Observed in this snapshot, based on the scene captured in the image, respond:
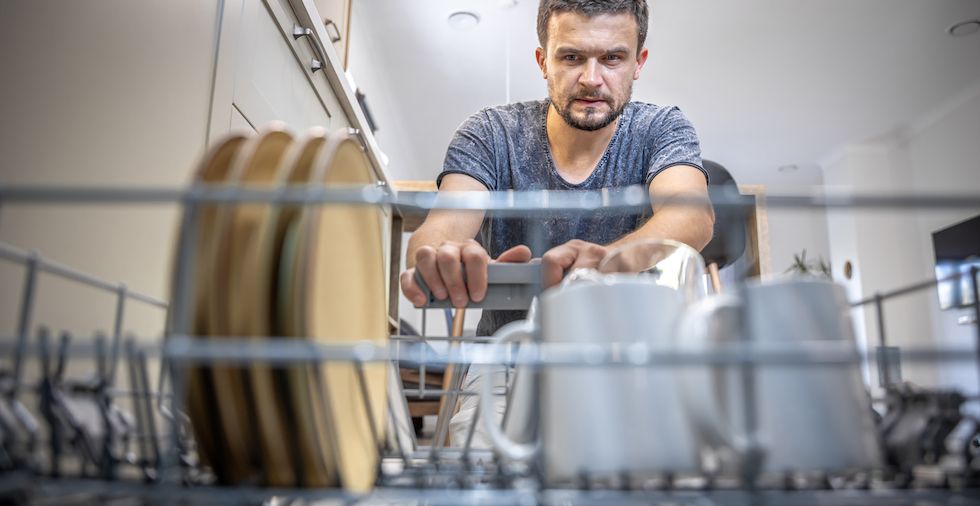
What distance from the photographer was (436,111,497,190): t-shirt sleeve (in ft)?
3.78

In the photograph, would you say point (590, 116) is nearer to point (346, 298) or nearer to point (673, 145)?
point (673, 145)

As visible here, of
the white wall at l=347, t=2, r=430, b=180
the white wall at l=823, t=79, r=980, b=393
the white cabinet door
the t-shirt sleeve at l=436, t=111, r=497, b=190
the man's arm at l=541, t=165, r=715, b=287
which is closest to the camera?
the man's arm at l=541, t=165, r=715, b=287

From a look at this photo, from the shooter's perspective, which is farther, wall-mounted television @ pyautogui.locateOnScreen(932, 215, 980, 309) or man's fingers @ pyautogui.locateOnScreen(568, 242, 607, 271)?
wall-mounted television @ pyautogui.locateOnScreen(932, 215, 980, 309)

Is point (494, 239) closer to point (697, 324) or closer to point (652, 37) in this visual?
point (697, 324)

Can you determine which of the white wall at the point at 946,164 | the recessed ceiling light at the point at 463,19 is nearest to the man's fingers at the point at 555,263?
A: the recessed ceiling light at the point at 463,19

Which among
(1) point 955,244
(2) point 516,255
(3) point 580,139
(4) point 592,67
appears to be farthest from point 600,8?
(1) point 955,244

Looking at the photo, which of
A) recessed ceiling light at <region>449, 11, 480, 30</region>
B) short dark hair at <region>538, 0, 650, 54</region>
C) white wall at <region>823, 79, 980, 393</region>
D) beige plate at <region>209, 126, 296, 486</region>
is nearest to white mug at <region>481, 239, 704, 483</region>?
beige plate at <region>209, 126, 296, 486</region>

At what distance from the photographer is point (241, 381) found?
0.31 metres

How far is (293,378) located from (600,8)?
1.05m

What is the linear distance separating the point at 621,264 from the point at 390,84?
3.52 meters

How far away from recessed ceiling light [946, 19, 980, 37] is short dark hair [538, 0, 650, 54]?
293 centimetres

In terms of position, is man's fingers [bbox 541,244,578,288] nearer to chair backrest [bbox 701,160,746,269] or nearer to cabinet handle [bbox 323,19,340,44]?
chair backrest [bbox 701,160,746,269]

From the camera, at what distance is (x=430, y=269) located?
48cm

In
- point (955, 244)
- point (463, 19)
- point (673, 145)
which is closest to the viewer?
point (673, 145)
